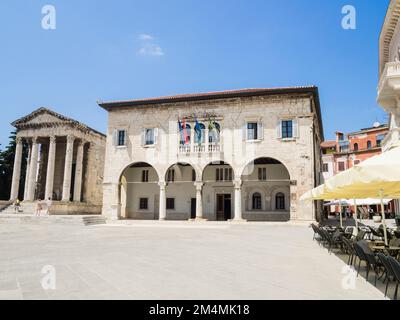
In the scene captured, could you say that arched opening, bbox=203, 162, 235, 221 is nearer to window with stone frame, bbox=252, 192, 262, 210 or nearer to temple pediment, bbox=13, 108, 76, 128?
window with stone frame, bbox=252, 192, 262, 210

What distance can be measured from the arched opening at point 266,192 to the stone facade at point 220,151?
0.08 meters

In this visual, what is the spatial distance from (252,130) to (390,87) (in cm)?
1112

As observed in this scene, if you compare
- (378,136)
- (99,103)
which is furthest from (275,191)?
(378,136)

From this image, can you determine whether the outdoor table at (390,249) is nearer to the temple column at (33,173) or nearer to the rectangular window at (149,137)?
the rectangular window at (149,137)

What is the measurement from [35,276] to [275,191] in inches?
939

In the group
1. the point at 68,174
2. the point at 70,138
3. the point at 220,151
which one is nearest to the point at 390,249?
the point at 220,151

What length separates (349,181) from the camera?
5848 mm

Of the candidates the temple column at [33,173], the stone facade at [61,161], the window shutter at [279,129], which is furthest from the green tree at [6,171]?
the window shutter at [279,129]

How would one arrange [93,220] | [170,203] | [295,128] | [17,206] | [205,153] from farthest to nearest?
[17,206] < [170,203] < [205,153] < [295,128] < [93,220]

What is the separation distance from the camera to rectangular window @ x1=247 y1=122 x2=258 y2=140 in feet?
81.8

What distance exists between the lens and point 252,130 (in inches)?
985

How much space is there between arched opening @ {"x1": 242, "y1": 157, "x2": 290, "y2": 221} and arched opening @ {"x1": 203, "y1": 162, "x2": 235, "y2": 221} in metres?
1.53

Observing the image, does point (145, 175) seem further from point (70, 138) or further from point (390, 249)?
point (390, 249)

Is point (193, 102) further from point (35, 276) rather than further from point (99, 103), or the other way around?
point (35, 276)
